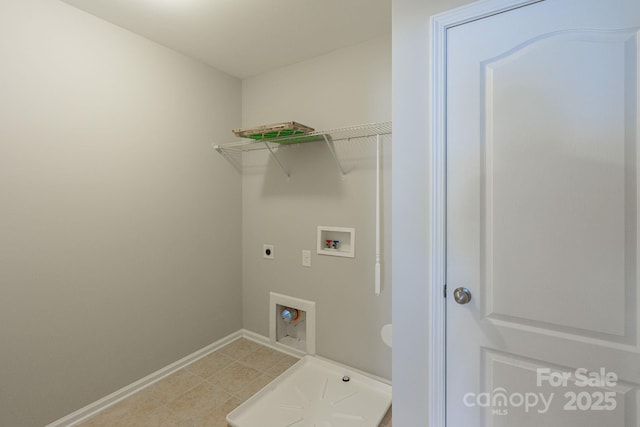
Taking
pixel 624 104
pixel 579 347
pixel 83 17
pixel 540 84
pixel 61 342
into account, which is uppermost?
pixel 83 17

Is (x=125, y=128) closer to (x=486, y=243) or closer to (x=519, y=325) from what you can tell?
(x=486, y=243)

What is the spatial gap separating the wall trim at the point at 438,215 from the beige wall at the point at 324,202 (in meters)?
0.74

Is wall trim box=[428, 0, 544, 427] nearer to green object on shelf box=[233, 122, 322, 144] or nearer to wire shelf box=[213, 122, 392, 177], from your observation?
wire shelf box=[213, 122, 392, 177]

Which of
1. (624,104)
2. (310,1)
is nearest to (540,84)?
(624,104)

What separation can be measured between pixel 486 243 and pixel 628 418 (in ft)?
2.17

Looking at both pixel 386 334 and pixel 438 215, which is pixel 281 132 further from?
pixel 386 334

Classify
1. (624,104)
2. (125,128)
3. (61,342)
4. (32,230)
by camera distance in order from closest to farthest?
(624,104)
(32,230)
(61,342)
(125,128)

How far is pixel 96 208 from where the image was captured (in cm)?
173

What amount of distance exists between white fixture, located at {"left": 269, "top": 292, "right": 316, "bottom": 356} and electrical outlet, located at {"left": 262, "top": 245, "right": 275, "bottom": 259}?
32cm

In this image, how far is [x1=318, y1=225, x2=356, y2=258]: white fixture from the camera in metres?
2.07

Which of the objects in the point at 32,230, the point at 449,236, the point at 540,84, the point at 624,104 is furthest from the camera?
the point at 32,230

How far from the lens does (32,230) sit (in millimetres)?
1496

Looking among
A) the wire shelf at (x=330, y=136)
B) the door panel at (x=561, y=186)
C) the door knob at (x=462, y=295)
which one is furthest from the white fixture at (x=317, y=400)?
Answer: the wire shelf at (x=330, y=136)

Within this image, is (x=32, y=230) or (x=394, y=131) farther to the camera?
(x=32, y=230)
